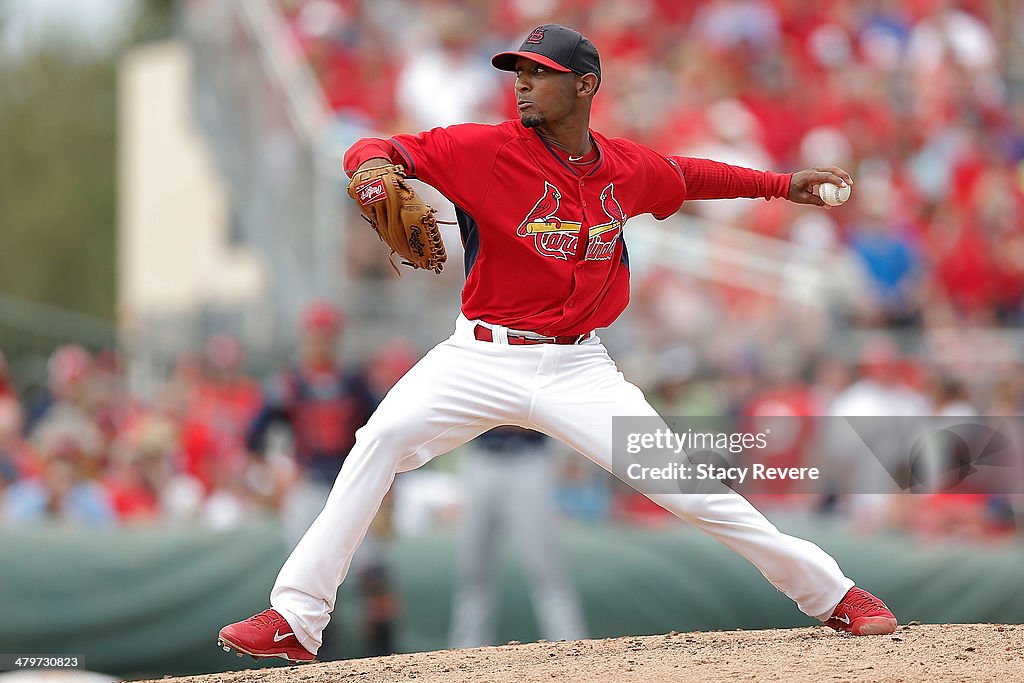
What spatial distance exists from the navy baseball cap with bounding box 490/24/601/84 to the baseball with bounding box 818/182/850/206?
105cm

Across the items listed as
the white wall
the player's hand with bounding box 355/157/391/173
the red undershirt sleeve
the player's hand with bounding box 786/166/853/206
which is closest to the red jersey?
the player's hand with bounding box 355/157/391/173

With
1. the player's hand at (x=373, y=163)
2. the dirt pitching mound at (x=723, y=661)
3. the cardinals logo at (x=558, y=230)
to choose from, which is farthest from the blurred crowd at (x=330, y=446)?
the player's hand at (x=373, y=163)

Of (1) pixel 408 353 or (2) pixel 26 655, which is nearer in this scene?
(2) pixel 26 655

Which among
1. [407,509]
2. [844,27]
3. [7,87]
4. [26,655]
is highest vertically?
[7,87]

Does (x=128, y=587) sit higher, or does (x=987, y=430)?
(x=987, y=430)

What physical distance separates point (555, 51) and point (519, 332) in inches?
37.9

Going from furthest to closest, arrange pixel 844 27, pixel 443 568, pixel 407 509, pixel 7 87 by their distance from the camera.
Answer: pixel 7 87 → pixel 844 27 → pixel 407 509 → pixel 443 568

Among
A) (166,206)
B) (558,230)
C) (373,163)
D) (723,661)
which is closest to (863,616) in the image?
(723,661)

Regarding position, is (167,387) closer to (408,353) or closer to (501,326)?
(408,353)

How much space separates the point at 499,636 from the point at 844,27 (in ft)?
26.2

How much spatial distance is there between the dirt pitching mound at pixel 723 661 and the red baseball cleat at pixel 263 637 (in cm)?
36

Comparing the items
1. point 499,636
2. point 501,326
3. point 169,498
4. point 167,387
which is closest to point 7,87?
point 167,387

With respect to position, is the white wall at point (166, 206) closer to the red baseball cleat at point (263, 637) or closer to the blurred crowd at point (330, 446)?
the blurred crowd at point (330, 446)

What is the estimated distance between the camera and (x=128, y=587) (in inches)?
345
